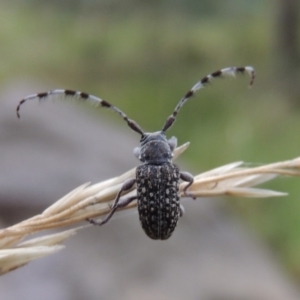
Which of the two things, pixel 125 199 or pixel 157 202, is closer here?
pixel 125 199

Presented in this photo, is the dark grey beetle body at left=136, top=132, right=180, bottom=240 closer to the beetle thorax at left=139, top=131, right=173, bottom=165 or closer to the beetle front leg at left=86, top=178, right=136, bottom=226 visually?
the beetle thorax at left=139, top=131, right=173, bottom=165

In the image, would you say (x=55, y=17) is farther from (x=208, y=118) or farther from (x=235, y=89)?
(x=208, y=118)

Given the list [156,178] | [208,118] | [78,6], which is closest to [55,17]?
[78,6]

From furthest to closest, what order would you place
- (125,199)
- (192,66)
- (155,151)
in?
(192,66) → (155,151) → (125,199)

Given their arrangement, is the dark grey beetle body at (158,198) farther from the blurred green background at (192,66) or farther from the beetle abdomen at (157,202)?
the blurred green background at (192,66)

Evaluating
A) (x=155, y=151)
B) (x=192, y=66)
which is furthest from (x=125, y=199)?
(x=192, y=66)

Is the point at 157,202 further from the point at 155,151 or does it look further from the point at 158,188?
the point at 155,151

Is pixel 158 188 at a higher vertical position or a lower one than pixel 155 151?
lower
